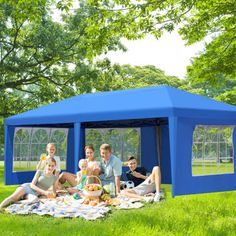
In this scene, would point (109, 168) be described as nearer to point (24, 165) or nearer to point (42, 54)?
point (24, 165)

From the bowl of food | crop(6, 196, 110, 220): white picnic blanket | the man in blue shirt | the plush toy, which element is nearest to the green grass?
the plush toy

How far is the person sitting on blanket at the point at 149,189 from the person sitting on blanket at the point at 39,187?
1360 mm

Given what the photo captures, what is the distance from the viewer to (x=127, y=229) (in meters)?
6.10

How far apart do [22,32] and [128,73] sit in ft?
71.2

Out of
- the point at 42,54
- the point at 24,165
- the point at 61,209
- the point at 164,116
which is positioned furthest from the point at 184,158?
the point at 42,54

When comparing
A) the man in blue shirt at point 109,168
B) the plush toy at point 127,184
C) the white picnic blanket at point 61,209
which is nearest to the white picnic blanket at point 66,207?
the white picnic blanket at point 61,209

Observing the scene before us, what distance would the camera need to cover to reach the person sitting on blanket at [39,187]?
26.2 feet

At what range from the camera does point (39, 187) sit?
8.18 meters

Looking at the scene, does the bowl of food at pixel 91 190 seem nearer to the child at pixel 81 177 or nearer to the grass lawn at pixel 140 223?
the grass lawn at pixel 140 223

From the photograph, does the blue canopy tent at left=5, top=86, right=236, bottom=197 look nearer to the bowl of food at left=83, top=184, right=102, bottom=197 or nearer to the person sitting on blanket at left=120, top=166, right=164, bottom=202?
the person sitting on blanket at left=120, top=166, right=164, bottom=202

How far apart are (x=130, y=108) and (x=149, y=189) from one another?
61.3 inches

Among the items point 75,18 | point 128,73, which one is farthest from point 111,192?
point 128,73

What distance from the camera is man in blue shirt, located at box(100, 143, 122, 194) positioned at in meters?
8.67

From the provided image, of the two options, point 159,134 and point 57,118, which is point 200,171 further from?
point 159,134
